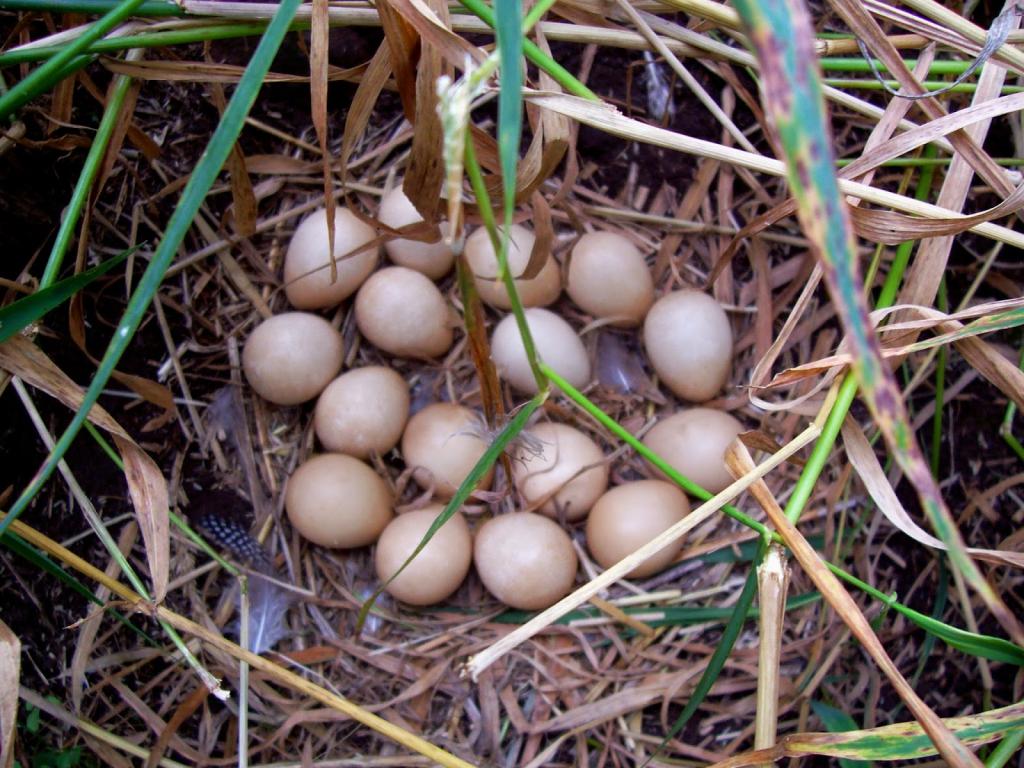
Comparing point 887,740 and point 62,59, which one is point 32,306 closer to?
point 62,59

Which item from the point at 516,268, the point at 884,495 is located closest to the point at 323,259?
the point at 516,268

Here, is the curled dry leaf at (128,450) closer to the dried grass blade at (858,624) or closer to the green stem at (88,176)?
the green stem at (88,176)

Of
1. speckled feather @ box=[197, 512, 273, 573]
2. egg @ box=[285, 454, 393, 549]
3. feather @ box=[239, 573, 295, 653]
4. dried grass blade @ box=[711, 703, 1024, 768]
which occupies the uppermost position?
dried grass blade @ box=[711, 703, 1024, 768]

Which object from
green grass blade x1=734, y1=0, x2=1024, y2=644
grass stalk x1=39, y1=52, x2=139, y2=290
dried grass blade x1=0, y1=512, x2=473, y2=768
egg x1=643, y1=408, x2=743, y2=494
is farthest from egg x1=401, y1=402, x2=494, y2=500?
green grass blade x1=734, y1=0, x2=1024, y2=644

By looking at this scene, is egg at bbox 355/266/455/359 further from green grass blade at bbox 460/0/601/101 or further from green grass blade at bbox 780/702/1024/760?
green grass blade at bbox 780/702/1024/760

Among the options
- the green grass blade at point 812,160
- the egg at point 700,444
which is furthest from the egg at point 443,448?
the green grass blade at point 812,160

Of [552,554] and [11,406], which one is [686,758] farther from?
[11,406]
